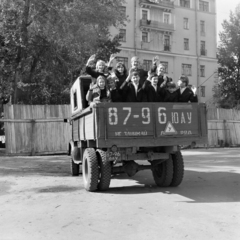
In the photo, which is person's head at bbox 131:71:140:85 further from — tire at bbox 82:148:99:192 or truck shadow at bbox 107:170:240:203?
truck shadow at bbox 107:170:240:203

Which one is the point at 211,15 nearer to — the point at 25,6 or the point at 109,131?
the point at 25,6

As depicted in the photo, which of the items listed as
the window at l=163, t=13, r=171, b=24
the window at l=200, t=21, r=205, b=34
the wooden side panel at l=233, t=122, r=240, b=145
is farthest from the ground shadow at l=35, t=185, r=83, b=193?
the window at l=200, t=21, r=205, b=34

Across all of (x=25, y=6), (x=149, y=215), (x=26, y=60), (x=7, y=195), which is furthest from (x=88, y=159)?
(x=26, y=60)

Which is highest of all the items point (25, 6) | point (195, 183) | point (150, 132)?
point (25, 6)

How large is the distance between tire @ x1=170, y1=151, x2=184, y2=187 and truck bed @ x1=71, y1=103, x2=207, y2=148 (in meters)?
0.75

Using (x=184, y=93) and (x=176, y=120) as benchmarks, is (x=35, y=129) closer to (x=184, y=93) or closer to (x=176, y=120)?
(x=184, y=93)

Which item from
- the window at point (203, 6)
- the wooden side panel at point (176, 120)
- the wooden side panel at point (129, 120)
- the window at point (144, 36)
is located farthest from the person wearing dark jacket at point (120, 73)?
the window at point (203, 6)

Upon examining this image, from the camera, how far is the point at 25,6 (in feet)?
55.5

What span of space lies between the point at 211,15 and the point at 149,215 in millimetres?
44537

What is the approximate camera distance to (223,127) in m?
23.9

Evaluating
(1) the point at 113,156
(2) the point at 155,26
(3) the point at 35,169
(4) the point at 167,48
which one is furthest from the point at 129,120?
(4) the point at 167,48

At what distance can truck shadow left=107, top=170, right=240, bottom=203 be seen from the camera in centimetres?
691

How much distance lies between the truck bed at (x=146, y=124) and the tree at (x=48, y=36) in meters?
10.7

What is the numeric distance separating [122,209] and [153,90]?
2800 mm
